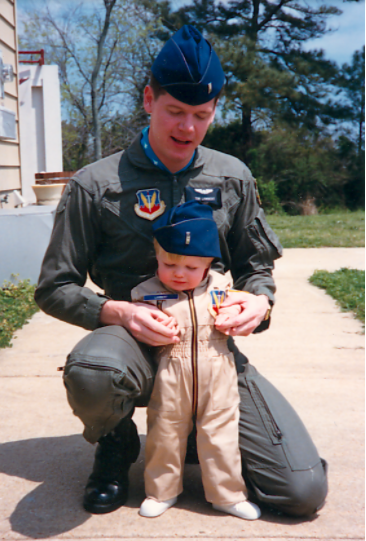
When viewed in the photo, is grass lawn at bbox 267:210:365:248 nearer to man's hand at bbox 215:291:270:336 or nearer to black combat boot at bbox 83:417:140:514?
man's hand at bbox 215:291:270:336

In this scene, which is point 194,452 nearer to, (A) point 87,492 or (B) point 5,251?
(A) point 87,492

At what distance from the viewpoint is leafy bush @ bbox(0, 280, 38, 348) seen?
4393 mm

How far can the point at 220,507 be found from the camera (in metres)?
2.15

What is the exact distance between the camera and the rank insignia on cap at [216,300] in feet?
7.05

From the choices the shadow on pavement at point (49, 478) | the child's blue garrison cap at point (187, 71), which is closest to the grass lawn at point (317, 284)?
the shadow on pavement at point (49, 478)

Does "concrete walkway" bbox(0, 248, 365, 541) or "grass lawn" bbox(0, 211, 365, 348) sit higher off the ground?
"grass lawn" bbox(0, 211, 365, 348)

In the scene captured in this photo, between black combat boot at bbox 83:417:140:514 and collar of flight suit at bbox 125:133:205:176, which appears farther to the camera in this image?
collar of flight suit at bbox 125:133:205:176

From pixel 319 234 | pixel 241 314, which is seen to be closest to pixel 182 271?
pixel 241 314

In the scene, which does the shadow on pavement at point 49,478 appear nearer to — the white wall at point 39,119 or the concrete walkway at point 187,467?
the concrete walkway at point 187,467

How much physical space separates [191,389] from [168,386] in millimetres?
84

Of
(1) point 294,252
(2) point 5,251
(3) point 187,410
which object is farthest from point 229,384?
(1) point 294,252

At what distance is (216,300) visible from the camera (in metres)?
2.18

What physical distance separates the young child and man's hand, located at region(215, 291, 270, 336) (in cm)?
4

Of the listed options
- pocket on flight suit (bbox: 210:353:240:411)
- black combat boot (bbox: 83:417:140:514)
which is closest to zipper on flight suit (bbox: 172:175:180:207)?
pocket on flight suit (bbox: 210:353:240:411)
